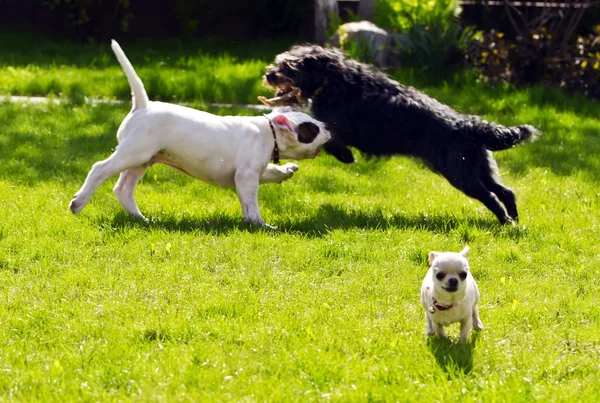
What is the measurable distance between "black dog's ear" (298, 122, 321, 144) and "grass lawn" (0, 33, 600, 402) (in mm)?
621

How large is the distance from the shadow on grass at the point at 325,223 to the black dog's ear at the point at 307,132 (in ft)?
2.03

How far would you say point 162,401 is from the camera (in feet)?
12.2

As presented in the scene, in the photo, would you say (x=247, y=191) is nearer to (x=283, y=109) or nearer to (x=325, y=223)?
(x=325, y=223)

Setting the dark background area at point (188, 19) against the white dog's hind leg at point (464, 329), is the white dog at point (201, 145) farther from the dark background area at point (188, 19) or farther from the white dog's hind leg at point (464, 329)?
the dark background area at point (188, 19)

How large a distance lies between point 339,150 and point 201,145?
146 cm

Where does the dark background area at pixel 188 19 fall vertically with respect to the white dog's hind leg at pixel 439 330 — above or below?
below

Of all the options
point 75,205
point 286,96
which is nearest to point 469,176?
point 286,96

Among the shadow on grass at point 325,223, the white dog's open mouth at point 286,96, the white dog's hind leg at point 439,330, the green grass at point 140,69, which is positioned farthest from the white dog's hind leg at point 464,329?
the green grass at point 140,69

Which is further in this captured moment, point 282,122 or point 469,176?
point 469,176

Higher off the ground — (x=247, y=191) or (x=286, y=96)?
(x=286, y=96)

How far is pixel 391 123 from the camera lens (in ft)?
23.8

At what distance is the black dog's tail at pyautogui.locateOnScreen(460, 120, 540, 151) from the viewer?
276 inches

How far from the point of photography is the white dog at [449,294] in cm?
418

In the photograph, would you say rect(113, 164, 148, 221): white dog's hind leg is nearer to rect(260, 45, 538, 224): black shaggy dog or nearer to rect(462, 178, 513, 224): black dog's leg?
rect(260, 45, 538, 224): black shaggy dog
